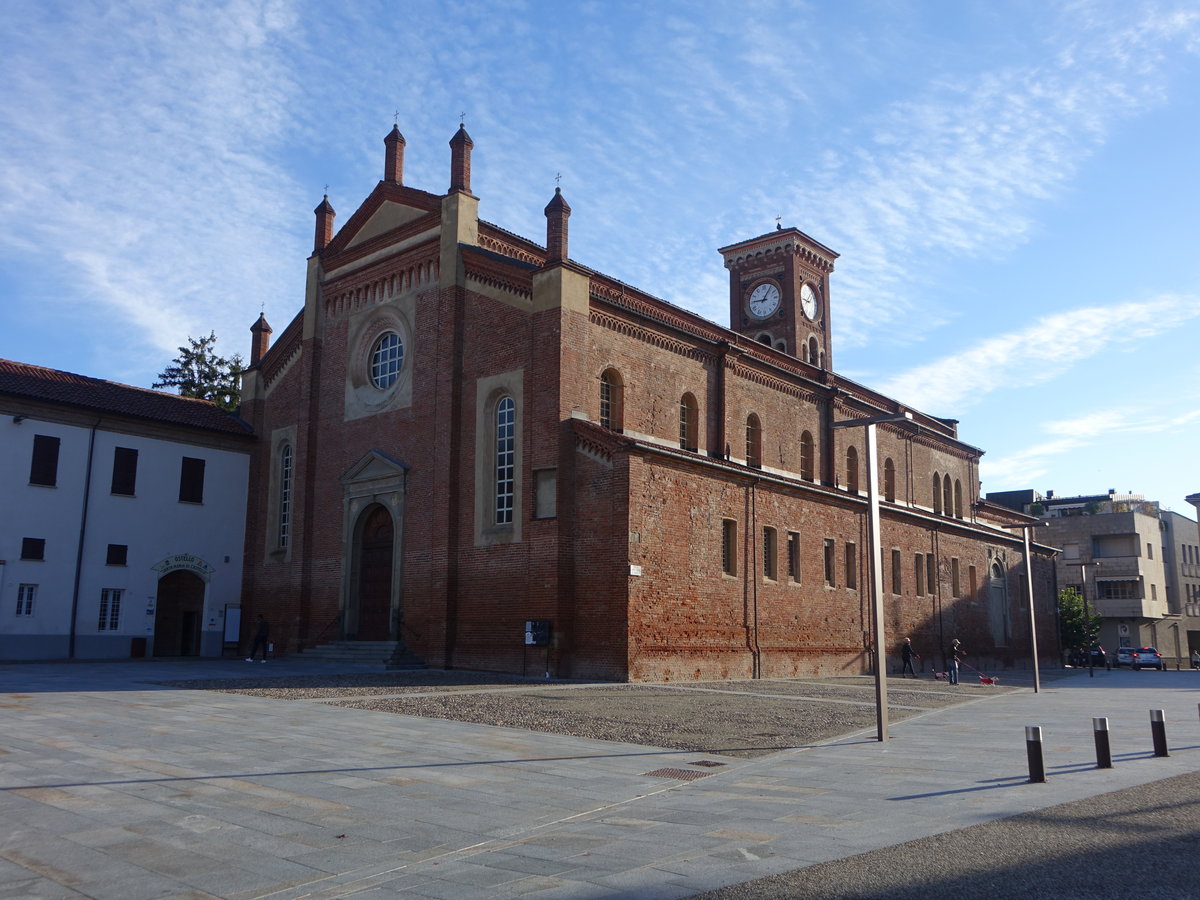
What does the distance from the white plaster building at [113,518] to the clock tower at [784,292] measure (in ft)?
80.6

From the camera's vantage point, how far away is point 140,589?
31.2 meters

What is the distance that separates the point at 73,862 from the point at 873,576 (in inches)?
417

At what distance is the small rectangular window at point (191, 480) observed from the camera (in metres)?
32.9

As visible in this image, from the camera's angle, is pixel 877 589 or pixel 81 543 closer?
pixel 877 589

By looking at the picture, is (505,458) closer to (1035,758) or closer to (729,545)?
(729,545)

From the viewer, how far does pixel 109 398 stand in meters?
31.6

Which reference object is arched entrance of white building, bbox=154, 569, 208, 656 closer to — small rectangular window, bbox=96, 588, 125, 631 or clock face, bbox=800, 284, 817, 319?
small rectangular window, bbox=96, 588, 125, 631

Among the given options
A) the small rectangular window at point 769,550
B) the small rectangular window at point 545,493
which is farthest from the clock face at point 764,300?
the small rectangular window at point 545,493

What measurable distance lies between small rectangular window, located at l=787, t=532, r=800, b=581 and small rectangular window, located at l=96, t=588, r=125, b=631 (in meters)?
20.8

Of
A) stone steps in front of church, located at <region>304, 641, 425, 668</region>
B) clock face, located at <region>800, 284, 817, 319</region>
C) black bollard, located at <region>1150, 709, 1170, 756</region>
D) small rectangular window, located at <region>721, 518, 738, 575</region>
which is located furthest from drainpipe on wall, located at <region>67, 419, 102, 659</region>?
clock face, located at <region>800, 284, 817, 319</region>

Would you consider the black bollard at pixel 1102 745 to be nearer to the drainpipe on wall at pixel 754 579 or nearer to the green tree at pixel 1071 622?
the drainpipe on wall at pixel 754 579

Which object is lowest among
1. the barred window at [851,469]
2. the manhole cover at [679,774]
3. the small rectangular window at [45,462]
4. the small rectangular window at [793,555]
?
the manhole cover at [679,774]

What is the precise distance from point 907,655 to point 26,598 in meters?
28.4

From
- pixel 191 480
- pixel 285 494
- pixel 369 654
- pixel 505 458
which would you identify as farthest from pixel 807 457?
pixel 191 480
